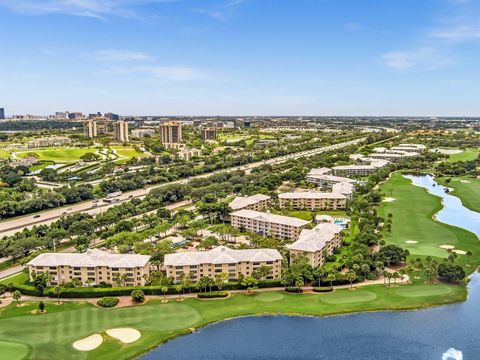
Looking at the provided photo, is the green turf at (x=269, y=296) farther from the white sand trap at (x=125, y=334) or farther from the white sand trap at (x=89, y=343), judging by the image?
the white sand trap at (x=89, y=343)

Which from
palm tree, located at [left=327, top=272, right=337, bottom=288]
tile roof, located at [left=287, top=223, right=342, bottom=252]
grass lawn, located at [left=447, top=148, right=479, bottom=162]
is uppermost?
grass lawn, located at [left=447, top=148, right=479, bottom=162]

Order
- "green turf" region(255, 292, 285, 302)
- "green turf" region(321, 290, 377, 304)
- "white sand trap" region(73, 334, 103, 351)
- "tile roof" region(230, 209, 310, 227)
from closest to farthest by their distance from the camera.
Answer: "white sand trap" region(73, 334, 103, 351) → "green turf" region(321, 290, 377, 304) → "green turf" region(255, 292, 285, 302) → "tile roof" region(230, 209, 310, 227)

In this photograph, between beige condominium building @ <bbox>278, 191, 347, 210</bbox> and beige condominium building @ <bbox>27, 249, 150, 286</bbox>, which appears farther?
beige condominium building @ <bbox>278, 191, 347, 210</bbox>

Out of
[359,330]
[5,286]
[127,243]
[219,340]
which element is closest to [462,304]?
[359,330]

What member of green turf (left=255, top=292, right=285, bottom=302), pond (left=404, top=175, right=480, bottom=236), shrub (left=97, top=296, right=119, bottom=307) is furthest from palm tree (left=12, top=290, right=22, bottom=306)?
pond (left=404, top=175, right=480, bottom=236)

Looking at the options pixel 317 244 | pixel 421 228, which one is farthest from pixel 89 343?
pixel 421 228

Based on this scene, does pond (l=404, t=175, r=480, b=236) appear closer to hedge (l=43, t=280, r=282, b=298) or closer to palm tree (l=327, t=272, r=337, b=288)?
palm tree (l=327, t=272, r=337, b=288)
